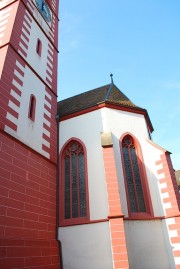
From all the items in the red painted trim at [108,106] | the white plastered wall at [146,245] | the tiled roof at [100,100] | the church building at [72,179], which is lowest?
the white plastered wall at [146,245]

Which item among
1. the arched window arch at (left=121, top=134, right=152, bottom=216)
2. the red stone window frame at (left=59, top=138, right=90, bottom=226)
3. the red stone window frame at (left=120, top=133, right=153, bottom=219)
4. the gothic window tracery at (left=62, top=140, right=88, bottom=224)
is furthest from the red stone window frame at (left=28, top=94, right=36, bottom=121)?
the arched window arch at (left=121, top=134, right=152, bottom=216)

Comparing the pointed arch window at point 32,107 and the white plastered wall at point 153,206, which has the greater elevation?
the pointed arch window at point 32,107

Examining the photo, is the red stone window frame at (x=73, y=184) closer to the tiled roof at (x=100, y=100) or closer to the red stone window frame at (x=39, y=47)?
the tiled roof at (x=100, y=100)

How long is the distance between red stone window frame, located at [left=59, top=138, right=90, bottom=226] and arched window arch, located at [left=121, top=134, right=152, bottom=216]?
1.75m

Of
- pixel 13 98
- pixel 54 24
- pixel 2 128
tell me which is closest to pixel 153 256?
pixel 2 128

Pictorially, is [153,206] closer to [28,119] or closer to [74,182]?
[74,182]

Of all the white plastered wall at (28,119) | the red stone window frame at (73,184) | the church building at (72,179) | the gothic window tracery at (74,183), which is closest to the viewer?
the church building at (72,179)

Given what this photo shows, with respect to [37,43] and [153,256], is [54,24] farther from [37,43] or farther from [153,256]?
[153,256]

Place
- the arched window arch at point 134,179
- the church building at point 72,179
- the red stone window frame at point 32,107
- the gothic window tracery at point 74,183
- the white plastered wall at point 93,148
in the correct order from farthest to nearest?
the red stone window frame at point 32,107, the gothic window tracery at point 74,183, the arched window arch at point 134,179, the white plastered wall at point 93,148, the church building at point 72,179

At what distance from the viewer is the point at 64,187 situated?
411 inches

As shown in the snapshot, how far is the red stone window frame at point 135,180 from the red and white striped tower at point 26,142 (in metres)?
3.07

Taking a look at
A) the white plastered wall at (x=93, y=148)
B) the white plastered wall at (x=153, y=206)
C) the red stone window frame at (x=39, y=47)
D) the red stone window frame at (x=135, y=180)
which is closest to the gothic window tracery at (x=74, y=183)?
the white plastered wall at (x=93, y=148)

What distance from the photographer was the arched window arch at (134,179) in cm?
951

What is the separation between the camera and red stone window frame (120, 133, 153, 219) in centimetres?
941
